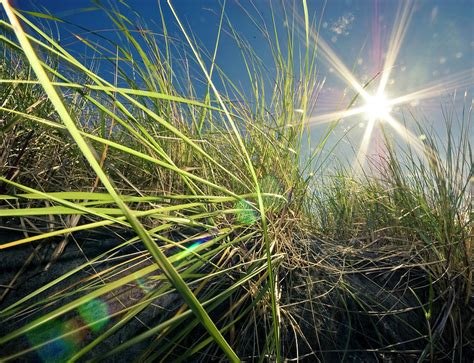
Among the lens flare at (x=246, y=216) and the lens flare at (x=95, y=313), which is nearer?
the lens flare at (x=95, y=313)

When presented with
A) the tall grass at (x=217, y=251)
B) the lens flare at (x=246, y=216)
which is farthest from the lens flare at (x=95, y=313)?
the lens flare at (x=246, y=216)

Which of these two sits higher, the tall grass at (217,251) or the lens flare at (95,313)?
the tall grass at (217,251)

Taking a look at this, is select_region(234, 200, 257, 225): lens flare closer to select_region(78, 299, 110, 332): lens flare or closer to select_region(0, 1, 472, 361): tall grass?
select_region(0, 1, 472, 361): tall grass

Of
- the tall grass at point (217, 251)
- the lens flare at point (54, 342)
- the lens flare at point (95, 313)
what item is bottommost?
the lens flare at point (54, 342)

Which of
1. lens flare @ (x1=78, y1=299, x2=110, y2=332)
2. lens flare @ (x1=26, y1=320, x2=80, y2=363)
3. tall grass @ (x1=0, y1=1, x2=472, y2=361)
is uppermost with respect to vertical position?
tall grass @ (x1=0, y1=1, x2=472, y2=361)

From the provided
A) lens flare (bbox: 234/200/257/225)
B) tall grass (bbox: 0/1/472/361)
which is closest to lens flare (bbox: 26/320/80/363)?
tall grass (bbox: 0/1/472/361)

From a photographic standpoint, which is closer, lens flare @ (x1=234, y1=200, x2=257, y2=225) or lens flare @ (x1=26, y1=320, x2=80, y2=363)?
lens flare @ (x1=26, y1=320, x2=80, y2=363)

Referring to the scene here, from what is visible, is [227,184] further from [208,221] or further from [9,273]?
[9,273]

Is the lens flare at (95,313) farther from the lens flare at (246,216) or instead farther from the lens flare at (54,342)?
the lens flare at (246,216)

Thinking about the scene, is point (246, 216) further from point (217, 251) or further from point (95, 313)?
point (95, 313)

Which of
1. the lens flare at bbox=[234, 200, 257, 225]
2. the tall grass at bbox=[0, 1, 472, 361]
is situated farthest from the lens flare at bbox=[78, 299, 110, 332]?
the lens flare at bbox=[234, 200, 257, 225]

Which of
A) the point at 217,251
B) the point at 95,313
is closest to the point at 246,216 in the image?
the point at 217,251

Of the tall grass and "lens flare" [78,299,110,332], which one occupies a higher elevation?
the tall grass

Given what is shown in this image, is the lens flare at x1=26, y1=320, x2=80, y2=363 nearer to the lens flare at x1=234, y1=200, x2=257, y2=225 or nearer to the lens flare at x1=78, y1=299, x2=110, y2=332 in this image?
the lens flare at x1=78, y1=299, x2=110, y2=332
